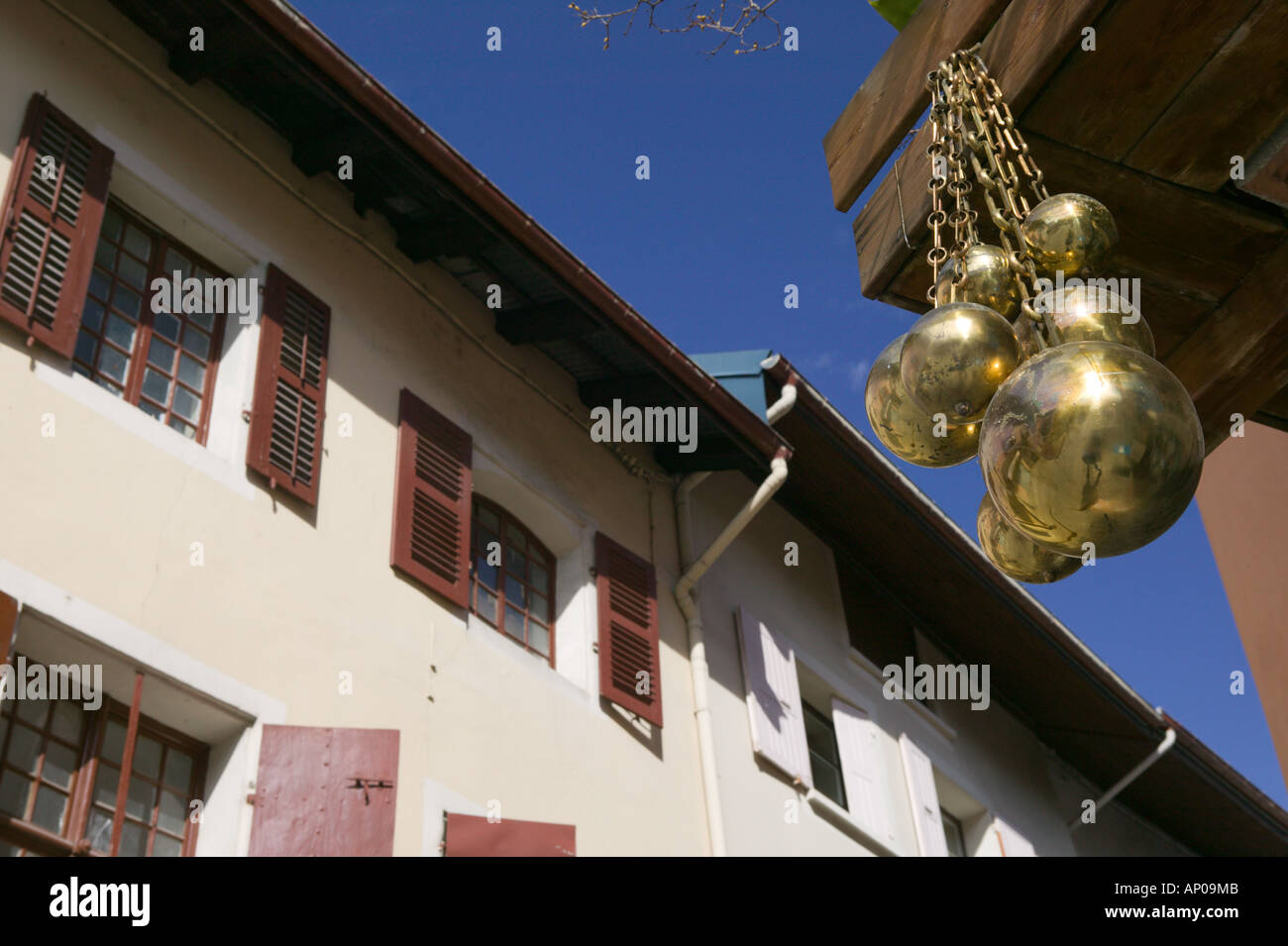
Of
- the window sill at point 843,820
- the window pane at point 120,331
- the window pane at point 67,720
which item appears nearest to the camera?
the window pane at point 67,720

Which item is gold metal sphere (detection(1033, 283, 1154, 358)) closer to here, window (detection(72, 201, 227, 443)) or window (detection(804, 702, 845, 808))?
window (detection(72, 201, 227, 443))

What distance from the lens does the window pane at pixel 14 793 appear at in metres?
5.27

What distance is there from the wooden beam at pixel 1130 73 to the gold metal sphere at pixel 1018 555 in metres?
0.92

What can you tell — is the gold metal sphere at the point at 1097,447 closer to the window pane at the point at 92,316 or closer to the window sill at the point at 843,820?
the window pane at the point at 92,316

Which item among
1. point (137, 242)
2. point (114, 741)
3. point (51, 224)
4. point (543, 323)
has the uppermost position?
point (543, 323)

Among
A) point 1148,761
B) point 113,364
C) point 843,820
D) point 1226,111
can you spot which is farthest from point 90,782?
point 1148,761

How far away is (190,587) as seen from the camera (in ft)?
20.7

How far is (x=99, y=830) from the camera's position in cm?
561

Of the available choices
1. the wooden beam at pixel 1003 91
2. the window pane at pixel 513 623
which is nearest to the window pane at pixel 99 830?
the window pane at pixel 513 623

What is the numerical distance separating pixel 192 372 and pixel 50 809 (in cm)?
250

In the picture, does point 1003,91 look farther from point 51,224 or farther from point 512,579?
point 512,579
